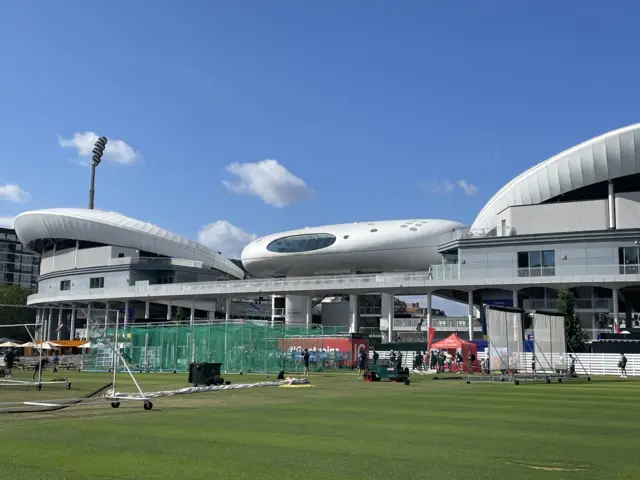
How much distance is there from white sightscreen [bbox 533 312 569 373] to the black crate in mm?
18559

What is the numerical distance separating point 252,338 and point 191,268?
212 feet

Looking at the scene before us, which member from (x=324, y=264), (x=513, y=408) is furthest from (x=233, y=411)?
(x=324, y=264)

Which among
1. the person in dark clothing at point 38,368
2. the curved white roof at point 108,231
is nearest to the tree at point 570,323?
the person in dark clothing at point 38,368

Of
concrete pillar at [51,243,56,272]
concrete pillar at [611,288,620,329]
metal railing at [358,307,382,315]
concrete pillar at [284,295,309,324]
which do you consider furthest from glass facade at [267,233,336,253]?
concrete pillar at [51,243,56,272]

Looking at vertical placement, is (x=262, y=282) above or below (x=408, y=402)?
above

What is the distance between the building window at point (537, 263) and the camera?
220 ft

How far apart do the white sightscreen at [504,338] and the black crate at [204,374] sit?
14.0 metres

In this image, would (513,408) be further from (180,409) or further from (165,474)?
(165,474)

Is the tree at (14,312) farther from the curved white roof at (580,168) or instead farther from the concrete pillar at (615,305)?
the concrete pillar at (615,305)

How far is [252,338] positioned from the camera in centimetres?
4338

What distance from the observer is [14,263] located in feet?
617

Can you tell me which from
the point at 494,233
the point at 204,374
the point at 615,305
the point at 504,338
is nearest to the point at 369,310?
the point at 494,233

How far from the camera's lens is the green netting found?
43281 millimetres

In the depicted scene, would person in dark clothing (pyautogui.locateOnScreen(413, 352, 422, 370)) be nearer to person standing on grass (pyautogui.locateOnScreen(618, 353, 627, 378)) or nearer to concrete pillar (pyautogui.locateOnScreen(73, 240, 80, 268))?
person standing on grass (pyautogui.locateOnScreen(618, 353, 627, 378))
